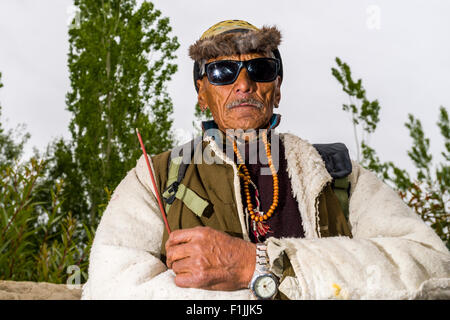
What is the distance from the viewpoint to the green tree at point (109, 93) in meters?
10.6

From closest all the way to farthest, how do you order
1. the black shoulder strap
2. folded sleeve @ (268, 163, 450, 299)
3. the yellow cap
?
folded sleeve @ (268, 163, 450, 299) < the black shoulder strap < the yellow cap

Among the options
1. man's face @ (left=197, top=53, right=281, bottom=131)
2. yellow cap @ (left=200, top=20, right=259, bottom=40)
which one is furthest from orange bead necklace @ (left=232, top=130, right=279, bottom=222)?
yellow cap @ (left=200, top=20, right=259, bottom=40)

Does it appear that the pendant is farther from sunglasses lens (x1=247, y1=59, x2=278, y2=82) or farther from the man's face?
sunglasses lens (x1=247, y1=59, x2=278, y2=82)

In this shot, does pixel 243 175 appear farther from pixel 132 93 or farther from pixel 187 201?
pixel 132 93

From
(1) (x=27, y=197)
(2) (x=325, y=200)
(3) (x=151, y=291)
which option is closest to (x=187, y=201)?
(3) (x=151, y=291)

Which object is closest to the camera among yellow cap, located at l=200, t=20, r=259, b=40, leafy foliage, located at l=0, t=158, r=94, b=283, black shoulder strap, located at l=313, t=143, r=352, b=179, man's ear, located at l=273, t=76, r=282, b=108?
black shoulder strap, located at l=313, t=143, r=352, b=179

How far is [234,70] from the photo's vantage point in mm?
2375

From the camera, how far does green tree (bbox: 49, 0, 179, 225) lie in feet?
34.8

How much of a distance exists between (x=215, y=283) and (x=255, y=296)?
178 mm

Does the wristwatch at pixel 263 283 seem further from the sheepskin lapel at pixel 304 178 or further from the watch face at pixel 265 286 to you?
the sheepskin lapel at pixel 304 178

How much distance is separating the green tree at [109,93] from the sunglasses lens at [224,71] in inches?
304
